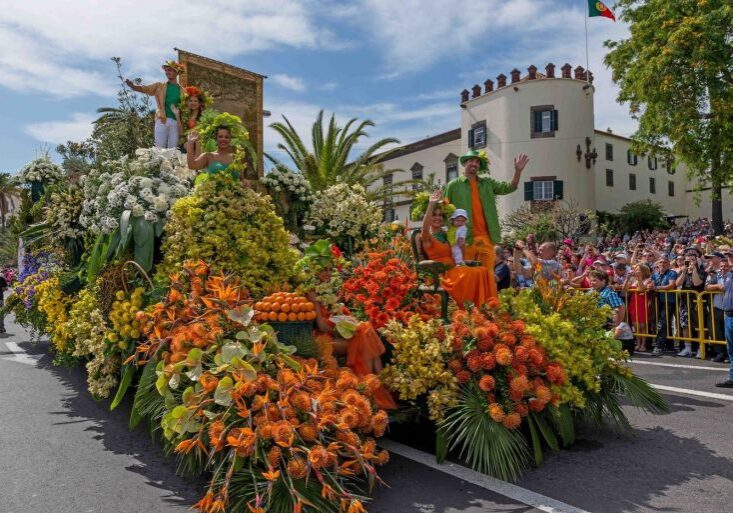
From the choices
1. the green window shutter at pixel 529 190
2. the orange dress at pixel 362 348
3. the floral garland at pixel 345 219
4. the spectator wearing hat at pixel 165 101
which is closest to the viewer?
the orange dress at pixel 362 348

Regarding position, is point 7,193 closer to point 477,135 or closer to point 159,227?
point 477,135

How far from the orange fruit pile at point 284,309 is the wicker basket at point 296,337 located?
0.13 feet

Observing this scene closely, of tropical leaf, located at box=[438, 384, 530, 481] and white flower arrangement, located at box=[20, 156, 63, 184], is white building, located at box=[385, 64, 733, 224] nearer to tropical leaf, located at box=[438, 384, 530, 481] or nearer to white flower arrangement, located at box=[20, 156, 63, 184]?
white flower arrangement, located at box=[20, 156, 63, 184]

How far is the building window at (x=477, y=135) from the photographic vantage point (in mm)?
36531

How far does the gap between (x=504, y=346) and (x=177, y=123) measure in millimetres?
6429

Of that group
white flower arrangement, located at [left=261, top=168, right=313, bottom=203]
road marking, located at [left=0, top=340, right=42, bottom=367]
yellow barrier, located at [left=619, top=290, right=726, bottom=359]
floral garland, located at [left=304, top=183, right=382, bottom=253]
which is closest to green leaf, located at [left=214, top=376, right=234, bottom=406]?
floral garland, located at [left=304, top=183, right=382, bottom=253]

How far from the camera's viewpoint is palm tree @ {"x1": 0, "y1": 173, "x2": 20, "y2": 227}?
36.6 ft

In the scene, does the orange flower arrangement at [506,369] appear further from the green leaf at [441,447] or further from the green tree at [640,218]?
the green tree at [640,218]

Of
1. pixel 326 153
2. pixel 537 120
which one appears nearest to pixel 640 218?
pixel 537 120

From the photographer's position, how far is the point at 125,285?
5.55 meters

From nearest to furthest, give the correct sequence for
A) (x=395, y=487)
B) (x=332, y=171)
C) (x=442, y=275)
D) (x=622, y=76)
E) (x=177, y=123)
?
1. (x=395, y=487)
2. (x=442, y=275)
3. (x=177, y=123)
4. (x=332, y=171)
5. (x=622, y=76)

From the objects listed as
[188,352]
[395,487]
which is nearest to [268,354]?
[188,352]

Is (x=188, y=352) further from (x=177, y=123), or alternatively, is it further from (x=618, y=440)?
(x=177, y=123)

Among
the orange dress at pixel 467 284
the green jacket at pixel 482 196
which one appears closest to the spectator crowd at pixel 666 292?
the green jacket at pixel 482 196
